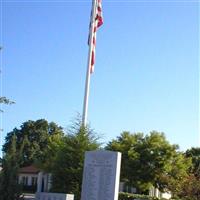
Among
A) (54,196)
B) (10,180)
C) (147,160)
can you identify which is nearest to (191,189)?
(10,180)

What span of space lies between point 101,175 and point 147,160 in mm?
33043

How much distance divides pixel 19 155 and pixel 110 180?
6836mm

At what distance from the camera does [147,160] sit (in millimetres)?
52500

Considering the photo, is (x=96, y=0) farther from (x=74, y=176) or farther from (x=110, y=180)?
(x=110, y=180)

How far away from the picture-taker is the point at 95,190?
2002 cm

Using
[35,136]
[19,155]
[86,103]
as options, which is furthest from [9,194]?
[35,136]

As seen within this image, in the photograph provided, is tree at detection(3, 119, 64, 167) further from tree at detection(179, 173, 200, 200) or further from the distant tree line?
tree at detection(179, 173, 200, 200)

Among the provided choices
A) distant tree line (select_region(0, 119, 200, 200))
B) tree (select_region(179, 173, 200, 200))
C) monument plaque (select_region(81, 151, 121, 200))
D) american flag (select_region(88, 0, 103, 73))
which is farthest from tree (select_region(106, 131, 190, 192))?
monument plaque (select_region(81, 151, 121, 200))

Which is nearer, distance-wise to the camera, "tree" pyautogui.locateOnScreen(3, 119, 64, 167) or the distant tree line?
the distant tree line

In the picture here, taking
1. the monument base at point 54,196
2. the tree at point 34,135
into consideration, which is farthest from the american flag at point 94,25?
the tree at point 34,135

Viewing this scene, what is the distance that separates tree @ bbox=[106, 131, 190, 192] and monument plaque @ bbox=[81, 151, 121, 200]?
3053 cm

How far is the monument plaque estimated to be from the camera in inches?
765

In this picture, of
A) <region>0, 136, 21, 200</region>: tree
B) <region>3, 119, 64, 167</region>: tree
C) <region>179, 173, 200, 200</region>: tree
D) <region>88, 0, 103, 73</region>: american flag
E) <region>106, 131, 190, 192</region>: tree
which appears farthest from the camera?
<region>3, 119, 64, 167</region>: tree

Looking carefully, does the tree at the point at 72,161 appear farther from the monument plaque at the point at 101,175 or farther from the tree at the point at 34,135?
the tree at the point at 34,135
